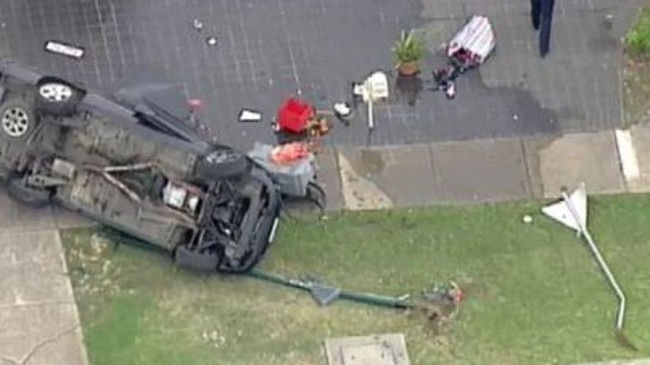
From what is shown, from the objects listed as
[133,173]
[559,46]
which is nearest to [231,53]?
[133,173]

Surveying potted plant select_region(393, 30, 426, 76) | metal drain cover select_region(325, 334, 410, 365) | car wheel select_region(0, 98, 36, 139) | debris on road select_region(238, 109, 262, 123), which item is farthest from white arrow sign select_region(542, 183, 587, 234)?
car wheel select_region(0, 98, 36, 139)

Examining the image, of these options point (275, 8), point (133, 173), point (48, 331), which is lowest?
point (48, 331)

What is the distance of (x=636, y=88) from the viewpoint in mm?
17688

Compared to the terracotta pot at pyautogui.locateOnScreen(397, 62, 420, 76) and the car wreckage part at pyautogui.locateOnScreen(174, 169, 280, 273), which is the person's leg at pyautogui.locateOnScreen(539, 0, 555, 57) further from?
the car wreckage part at pyautogui.locateOnScreen(174, 169, 280, 273)

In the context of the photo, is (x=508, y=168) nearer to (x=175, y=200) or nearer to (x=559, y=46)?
(x=559, y=46)

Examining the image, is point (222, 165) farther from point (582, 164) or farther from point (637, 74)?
point (637, 74)

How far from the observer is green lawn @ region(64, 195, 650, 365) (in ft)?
52.1

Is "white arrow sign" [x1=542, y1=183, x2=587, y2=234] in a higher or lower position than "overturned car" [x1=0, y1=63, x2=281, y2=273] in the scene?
lower

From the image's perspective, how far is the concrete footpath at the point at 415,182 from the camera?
52.6 feet

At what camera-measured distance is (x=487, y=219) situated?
16.8 metres

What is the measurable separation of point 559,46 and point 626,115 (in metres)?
0.83

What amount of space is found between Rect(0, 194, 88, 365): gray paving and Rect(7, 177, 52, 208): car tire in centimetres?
10

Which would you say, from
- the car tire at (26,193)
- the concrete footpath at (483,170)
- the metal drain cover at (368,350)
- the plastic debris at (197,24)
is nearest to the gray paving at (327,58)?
the plastic debris at (197,24)

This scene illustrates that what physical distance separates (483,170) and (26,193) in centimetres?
366
